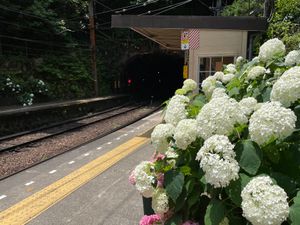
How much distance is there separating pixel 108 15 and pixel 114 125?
2036 cm

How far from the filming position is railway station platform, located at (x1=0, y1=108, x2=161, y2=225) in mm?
5172

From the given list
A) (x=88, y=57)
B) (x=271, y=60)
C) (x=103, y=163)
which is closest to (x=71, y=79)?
(x=88, y=57)

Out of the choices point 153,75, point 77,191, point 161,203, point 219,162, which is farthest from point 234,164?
point 153,75

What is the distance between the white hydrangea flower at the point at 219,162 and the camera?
5.14 feet

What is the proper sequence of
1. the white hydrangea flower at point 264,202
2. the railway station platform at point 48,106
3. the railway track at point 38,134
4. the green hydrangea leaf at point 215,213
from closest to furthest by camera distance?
the white hydrangea flower at point 264,202 < the green hydrangea leaf at point 215,213 < the railway track at point 38,134 < the railway station platform at point 48,106

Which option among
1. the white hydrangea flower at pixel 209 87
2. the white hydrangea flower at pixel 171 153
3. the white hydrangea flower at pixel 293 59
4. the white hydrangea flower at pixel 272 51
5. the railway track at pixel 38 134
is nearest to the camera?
the white hydrangea flower at pixel 171 153

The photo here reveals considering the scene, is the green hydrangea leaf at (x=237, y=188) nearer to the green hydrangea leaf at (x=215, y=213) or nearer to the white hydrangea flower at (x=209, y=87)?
the green hydrangea leaf at (x=215, y=213)

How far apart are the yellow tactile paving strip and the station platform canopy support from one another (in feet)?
13.7

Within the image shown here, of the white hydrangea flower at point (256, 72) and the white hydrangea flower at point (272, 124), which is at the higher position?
the white hydrangea flower at point (256, 72)

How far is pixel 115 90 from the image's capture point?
30.7 m

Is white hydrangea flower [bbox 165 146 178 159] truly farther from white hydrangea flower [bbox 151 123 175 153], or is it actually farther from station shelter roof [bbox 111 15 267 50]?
station shelter roof [bbox 111 15 267 50]

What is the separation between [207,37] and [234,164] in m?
10.5

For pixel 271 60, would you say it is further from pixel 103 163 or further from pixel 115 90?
pixel 115 90

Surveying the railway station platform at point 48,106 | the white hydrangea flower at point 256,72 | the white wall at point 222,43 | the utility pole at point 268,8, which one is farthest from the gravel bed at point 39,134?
the white hydrangea flower at point 256,72
